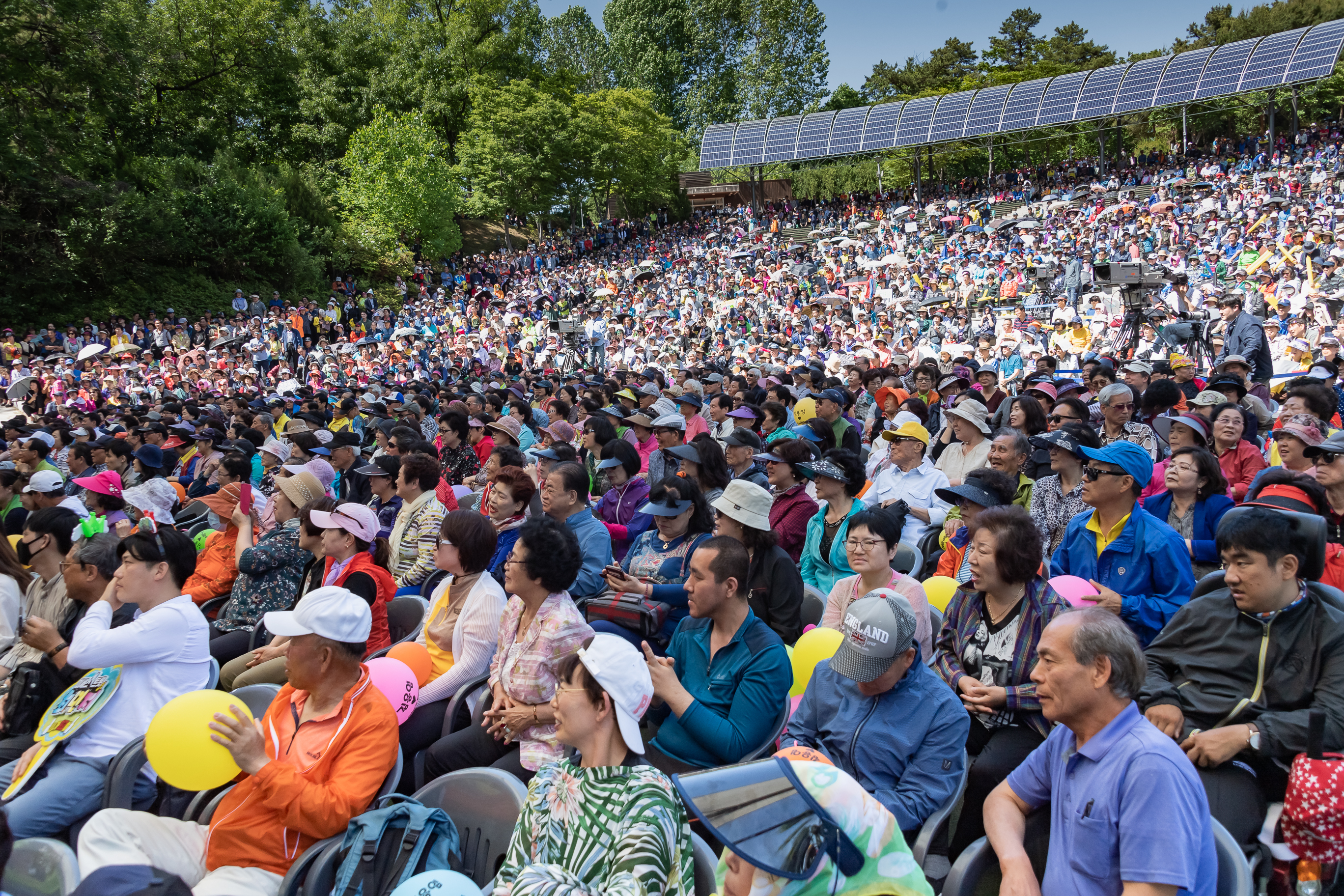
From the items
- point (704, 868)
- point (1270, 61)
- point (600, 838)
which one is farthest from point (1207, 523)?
point (1270, 61)

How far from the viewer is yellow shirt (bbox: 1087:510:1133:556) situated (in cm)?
365

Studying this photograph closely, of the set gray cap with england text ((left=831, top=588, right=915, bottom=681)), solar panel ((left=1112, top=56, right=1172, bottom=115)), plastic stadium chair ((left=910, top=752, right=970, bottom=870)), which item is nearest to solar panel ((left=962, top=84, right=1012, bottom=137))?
solar panel ((left=1112, top=56, right=1172, bottom=115))

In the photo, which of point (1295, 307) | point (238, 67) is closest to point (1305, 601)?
point (1295, 307)

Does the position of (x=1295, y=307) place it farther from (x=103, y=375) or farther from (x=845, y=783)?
(x=103, y=375)

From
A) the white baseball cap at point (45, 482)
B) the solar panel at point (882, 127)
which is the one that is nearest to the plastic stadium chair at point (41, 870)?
the white baseball cap at point (45, 482)

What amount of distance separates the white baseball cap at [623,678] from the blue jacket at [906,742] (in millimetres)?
660

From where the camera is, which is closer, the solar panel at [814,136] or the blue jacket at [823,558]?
the blue jacket at [823,558]

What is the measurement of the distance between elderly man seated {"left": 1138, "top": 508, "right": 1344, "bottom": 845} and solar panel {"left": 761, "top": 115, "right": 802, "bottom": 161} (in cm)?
3495

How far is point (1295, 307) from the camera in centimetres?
1516

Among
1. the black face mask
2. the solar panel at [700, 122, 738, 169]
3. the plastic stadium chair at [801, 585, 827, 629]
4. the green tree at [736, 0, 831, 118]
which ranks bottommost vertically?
the black face mask

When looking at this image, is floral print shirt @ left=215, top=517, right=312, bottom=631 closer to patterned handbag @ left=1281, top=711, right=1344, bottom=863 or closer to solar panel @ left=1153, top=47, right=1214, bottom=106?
patterned handbag @ left=1281, top=711, right=1344, bottom=863

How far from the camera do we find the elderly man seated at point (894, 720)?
256 centimetres

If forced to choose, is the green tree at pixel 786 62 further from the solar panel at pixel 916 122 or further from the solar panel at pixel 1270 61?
the solar panel at pixel 1270 61

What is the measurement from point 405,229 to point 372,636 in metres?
35.5
